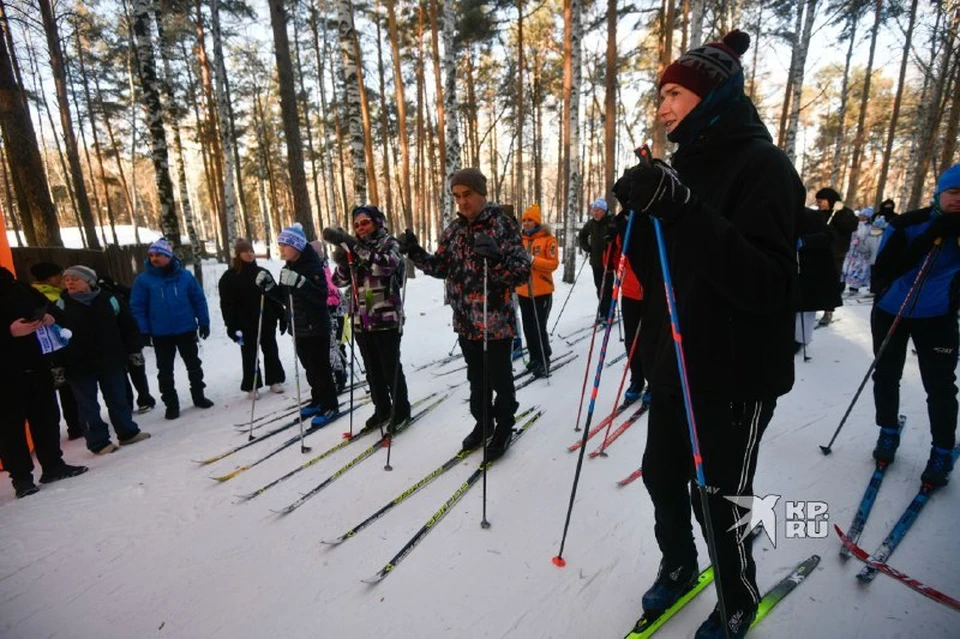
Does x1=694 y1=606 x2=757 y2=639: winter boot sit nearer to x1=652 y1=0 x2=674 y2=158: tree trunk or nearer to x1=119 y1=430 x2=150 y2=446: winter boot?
x1=119 y1=430 x2=150 y2=446: winter boot

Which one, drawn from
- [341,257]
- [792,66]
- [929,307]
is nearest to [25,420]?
[341,257]

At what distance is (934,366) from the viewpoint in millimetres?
2773

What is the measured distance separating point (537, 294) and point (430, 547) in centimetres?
348

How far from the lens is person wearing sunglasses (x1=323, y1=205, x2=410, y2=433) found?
12.6 feet

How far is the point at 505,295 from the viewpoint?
3369 mm

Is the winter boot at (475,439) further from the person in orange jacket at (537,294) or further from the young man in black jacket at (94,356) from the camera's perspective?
the young man in black jacket at (94,356)

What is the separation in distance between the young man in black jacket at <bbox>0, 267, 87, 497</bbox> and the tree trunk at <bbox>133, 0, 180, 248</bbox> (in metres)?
7.01

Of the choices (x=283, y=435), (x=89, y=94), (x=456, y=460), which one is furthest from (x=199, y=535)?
(x=89, y=94)

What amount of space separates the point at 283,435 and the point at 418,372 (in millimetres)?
2125

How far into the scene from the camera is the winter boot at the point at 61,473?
12.3 ft

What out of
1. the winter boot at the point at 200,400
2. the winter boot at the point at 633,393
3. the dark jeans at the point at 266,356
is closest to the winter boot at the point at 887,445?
the winter boot at the point at 633,393

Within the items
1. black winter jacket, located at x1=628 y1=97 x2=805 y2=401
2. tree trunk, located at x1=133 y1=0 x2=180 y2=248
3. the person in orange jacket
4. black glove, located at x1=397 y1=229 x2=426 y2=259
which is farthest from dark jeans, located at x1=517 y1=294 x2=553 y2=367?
tree trunk, located at x1=133 y1=0 x2=180 y2=248

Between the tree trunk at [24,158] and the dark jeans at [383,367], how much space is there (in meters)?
7.68

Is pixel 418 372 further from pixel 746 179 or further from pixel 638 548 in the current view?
pixel 746 179
